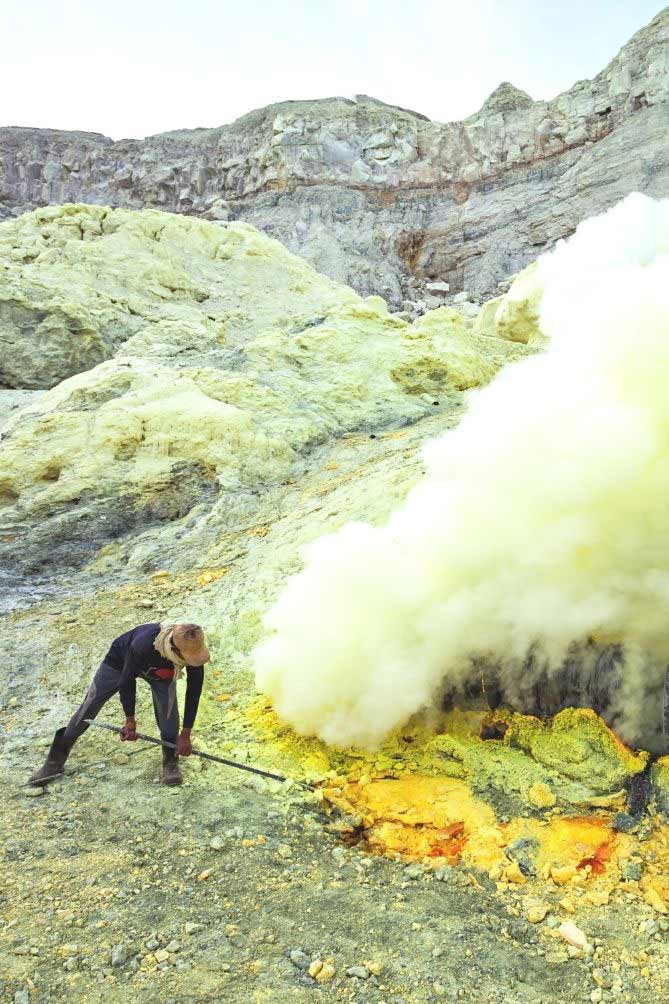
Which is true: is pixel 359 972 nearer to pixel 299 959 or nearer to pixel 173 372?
pixel 299 959

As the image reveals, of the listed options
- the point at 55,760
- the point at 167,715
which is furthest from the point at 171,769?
the point at 55,760

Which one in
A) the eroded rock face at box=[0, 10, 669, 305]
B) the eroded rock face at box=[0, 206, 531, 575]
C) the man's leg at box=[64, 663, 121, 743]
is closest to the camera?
the man's leg at box=[64, 663, 121, 743]

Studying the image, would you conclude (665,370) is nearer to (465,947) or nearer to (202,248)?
(465,947)

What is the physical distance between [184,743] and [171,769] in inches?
5.2

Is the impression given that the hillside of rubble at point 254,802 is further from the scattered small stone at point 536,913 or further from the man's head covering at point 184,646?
the man's head covering at point 184,646

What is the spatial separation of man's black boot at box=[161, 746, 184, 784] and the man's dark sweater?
0.17 metres

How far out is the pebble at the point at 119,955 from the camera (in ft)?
6.79

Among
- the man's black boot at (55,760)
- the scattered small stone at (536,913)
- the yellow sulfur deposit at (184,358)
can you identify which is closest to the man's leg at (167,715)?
the man's black boot at (55,760)

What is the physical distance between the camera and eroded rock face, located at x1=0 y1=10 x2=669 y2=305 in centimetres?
2981

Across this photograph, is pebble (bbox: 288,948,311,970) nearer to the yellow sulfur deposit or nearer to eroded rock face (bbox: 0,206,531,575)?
eroded rock face (bbox: 0,206,531,575)

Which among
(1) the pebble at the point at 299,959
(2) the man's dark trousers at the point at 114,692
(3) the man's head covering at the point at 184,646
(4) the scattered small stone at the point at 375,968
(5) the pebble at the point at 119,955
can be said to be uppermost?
(3) the man's head covering at the point at 184,646

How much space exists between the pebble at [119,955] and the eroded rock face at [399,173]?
30.5 meters

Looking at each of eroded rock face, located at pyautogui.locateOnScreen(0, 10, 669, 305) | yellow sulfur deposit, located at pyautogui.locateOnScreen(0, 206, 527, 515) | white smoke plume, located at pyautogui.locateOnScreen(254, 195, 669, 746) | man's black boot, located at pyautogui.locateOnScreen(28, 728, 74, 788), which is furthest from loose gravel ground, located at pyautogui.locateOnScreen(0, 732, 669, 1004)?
eroded rock face, located at pyautogui.locateOnScreen(0, 10, 669, 305)

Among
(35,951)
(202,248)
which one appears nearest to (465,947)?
(35,951)
